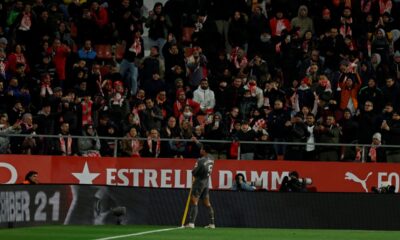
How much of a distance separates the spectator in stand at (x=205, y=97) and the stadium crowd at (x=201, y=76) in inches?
1.2

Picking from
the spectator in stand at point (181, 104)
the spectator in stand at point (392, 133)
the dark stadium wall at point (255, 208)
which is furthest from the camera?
the spectator in stand at point (181, 104)

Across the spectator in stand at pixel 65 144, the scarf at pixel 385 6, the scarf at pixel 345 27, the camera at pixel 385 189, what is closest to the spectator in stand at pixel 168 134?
the spectator in stand at pixel 65 144

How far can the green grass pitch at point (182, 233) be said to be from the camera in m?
21.7

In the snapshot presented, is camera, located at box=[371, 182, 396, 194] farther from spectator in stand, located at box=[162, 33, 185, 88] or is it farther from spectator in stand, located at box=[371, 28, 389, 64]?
spectator in stand, located at box=[162, 33, 185, 88]

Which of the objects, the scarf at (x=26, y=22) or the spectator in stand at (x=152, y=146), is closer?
the spectator in stand at (x=152, y=146)

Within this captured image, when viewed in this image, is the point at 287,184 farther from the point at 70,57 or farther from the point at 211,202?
the point at 70,57

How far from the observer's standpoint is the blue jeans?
31.0 m

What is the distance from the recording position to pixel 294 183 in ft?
90.0

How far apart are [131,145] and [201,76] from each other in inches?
154

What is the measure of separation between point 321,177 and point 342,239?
646 cm

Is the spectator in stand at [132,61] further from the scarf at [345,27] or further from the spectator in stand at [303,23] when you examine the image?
the scarf at [345,27]

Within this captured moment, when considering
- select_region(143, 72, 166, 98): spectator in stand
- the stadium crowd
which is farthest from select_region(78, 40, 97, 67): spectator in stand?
select_region(143, 72, 166, 98): spectator in stand

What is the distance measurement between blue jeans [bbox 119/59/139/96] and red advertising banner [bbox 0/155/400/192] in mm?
3400

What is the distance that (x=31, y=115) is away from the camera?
2822 cm
